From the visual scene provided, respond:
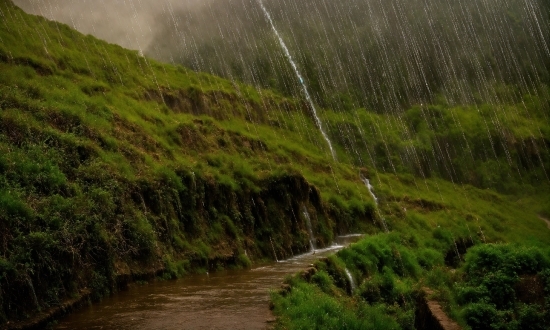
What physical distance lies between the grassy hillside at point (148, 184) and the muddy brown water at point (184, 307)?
0.67 m

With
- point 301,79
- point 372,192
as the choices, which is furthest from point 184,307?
point 301,79

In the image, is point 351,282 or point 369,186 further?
point 369,186

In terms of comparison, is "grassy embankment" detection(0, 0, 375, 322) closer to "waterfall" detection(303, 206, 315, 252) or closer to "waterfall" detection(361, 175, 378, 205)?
"waterfall" detection(303, 206, 315, 252)

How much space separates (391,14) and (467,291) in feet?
407

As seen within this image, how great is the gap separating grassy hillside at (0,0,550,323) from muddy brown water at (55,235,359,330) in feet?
2.21

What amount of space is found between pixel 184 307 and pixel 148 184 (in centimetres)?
728

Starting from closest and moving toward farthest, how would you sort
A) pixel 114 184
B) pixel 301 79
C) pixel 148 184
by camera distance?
pixel 114 184
pixel 148 184
pixel 301 79

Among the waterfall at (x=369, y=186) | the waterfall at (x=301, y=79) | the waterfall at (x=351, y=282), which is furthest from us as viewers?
the waterfall at (x=301, y=79)

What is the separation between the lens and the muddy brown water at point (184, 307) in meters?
8.55

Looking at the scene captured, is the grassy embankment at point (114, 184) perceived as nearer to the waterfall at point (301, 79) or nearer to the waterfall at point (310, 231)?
the waterfall at point (310, 231)

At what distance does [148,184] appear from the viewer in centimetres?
1655

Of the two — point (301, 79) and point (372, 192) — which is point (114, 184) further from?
point (301, 79)

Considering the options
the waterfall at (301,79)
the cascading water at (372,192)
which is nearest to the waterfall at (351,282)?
the cascading water at (372,192)

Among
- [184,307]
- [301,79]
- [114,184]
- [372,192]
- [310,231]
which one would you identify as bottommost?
[184,307]
